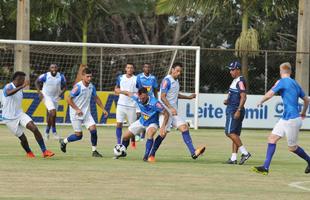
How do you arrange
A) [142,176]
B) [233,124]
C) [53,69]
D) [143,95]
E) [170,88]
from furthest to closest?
[53,69], [170,88], [233,124], [143,95], [142,176]

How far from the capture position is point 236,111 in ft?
60.8

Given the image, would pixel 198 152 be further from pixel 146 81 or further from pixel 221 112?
pixel 221 112

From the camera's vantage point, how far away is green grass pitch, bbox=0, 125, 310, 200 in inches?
516

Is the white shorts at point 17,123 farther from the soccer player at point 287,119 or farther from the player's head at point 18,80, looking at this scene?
the soccer player at point 287,119

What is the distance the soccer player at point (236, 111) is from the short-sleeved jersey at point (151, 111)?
140 centimetres

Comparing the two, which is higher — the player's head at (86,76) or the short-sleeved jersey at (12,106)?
the player's head at (86,76)

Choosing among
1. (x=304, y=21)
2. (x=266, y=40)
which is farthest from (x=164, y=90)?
(x=266, y=40)

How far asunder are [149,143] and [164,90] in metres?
1.26

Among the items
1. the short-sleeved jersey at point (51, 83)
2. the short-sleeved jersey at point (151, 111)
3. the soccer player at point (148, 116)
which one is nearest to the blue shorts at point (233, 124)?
the soccer player at point (148, 116)

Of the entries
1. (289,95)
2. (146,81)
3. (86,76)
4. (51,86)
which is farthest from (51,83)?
(289,95)

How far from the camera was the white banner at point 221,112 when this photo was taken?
3294 centimetres

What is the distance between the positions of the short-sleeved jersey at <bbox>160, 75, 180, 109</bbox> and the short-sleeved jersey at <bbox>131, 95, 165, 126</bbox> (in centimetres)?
63

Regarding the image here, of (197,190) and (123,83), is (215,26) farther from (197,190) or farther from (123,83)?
(197,190)

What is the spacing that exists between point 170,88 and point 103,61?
1812cm
